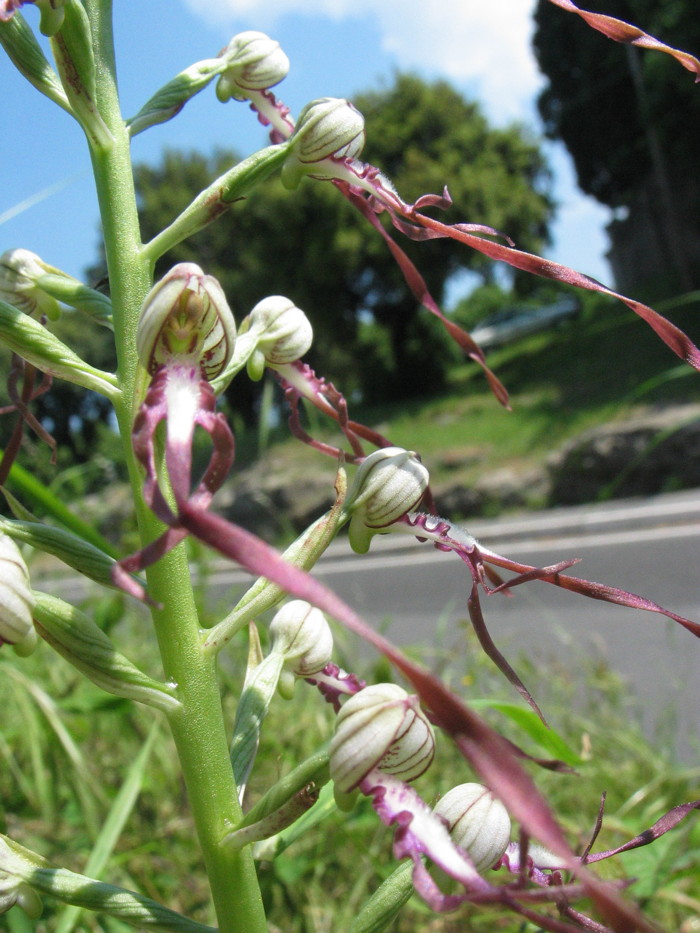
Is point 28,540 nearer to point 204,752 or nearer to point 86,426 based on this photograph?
point 204,752

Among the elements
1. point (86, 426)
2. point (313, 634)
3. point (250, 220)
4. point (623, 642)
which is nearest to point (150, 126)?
point (313, 634)

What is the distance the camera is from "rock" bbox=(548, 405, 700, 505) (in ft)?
23.7

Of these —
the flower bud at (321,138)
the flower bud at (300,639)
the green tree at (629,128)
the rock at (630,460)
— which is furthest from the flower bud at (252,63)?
the green tree at (629,128)

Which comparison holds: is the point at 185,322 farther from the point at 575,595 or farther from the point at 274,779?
the point at 575,595

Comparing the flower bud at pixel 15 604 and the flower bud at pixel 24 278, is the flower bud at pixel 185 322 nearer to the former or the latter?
the flower bud at pixel 15 604

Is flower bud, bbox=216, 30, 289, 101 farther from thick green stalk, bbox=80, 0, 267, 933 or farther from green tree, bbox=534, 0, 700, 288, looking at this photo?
green tree, bbox=534, 0, 700, 288

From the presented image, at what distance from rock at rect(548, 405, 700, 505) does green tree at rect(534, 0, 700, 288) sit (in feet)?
13.7

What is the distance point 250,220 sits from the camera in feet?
48.5

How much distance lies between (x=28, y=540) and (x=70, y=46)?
496 mm

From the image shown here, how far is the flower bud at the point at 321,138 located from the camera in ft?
2.94

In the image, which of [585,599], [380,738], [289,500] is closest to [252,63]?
[380,738]

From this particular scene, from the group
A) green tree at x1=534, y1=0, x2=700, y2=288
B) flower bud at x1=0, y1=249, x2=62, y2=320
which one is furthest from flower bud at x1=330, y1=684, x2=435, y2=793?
green tree at x1=534, y1=0, x2=700, y2=288

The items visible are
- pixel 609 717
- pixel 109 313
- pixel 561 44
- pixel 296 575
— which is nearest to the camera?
pixel 296 575

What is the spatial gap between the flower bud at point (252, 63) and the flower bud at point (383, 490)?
0.56m
